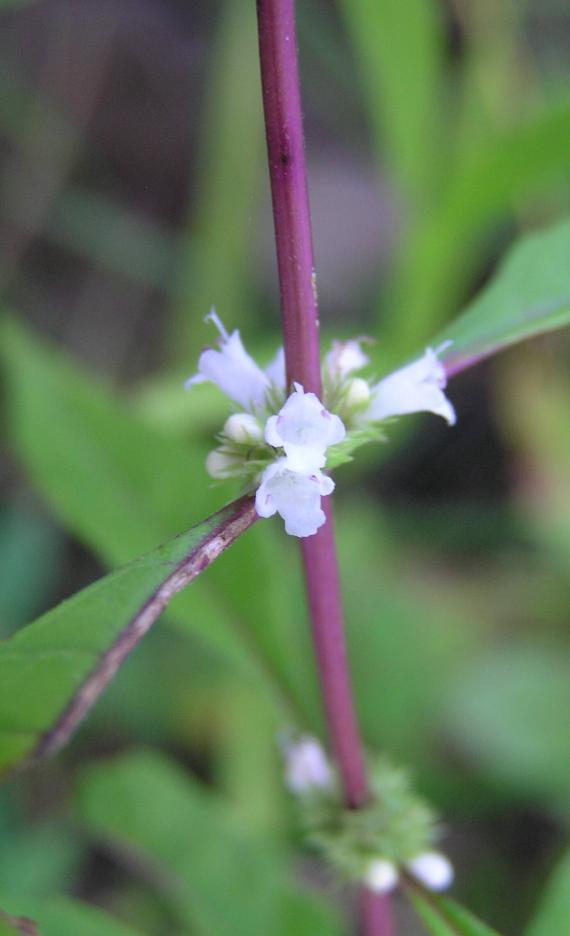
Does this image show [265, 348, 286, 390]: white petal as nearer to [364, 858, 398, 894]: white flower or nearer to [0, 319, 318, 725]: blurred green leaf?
[0, 319, 318, 725]: blurred green leaf

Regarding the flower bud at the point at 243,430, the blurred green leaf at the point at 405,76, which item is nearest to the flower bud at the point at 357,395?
the flower bud at the point at 243,430

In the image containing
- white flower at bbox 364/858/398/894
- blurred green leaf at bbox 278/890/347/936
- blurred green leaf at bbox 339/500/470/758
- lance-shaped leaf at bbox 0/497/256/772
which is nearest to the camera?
lance-shaped leaf at bbox 0/497/256/772

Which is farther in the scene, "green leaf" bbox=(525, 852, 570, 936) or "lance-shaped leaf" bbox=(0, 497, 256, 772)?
"green leaf" bbox=(525, 852, 570, 936)

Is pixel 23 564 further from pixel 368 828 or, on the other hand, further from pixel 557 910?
pixel 557 910

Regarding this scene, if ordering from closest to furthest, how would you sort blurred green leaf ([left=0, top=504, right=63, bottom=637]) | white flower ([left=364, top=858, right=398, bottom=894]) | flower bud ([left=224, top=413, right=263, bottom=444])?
flower bud ([left=224, top=413, right=263, bottom=444]), white flower ([left=364, top=858, right=398, bottom=894]), blurred green leaf ([left=0, top=504, right=63, bottom=637])

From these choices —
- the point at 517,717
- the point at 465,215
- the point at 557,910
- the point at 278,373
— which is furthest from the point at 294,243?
the point at 517,717

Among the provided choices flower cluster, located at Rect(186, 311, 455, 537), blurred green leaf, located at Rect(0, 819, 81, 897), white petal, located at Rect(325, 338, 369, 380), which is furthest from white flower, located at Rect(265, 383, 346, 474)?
blurred green leaf, located at Rect(0, 819, 81, 897)

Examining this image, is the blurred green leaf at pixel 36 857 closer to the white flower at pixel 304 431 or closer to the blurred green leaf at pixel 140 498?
the blurred green leaf at pixel 140 498
